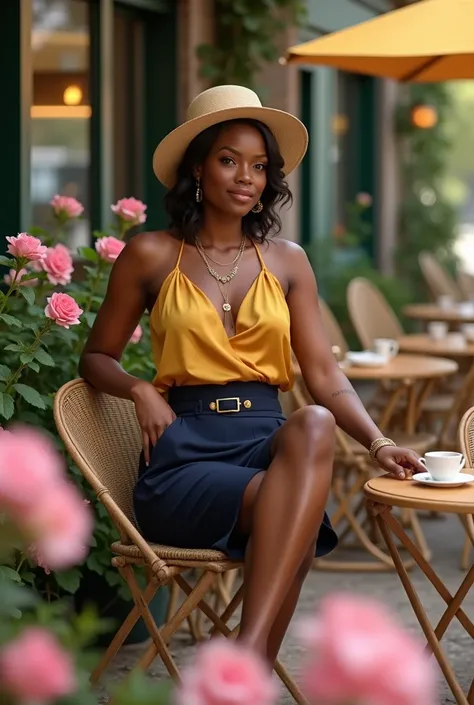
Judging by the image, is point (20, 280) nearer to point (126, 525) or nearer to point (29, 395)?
point (29, 395)

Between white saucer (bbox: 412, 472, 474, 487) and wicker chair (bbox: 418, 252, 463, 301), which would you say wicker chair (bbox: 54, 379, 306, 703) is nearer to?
white saucer (bbox: 412, 472, 474, 487)

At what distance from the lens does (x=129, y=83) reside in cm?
686

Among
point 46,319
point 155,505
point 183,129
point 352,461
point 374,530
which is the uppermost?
point 183,129

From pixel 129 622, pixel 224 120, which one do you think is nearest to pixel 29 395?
pixel 129 622

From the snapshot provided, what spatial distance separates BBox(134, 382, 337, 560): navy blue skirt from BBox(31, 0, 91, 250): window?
2.71 metres

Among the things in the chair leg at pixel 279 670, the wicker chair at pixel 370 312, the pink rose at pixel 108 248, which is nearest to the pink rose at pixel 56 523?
the chair leg at pixel 279 670

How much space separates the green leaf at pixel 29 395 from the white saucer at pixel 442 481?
3.24 feet

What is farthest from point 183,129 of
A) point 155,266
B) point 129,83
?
point 129,83

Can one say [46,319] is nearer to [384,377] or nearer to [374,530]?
[384,377]

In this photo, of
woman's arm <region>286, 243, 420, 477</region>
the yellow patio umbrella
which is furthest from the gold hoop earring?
the yellow patio umbrella

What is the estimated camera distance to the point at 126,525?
9.71ft

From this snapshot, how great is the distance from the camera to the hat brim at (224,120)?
326 cm

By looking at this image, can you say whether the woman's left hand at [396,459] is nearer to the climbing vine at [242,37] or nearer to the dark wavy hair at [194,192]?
the dark wavy hair at [194,192]

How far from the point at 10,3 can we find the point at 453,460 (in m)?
3.02
